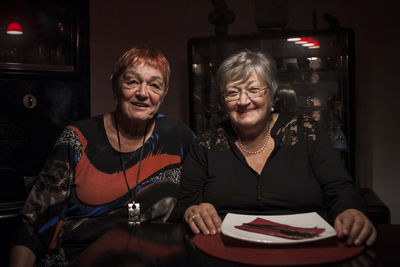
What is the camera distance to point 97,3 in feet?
11.1

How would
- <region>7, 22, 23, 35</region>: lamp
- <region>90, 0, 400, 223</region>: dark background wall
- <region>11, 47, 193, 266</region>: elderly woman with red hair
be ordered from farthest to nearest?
<region>90, 0, 400, 223</region>: dark background wall → <region>7, 22, 23, 35</region>: lamp → <region>11, 47, 193, 266</region>: elderly woman with red hair

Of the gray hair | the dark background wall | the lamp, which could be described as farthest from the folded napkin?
the lamp

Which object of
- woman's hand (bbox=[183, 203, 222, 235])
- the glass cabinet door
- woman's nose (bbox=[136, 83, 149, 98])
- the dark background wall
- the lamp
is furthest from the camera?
the dark background wall

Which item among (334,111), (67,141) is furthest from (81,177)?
(334,111)

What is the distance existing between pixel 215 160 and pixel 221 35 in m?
1.63

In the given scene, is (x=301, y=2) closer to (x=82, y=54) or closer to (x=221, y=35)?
(x=221, y=35)

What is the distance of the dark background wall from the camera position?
3031 mm

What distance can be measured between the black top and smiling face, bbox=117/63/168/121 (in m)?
0.31

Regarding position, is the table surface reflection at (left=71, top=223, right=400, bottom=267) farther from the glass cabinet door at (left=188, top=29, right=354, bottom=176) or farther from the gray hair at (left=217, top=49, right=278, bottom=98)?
the glass cabinet door at (left=188, top=29, right=354, bottom=176)

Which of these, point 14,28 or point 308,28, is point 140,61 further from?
point 308,28

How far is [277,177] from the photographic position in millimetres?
1534

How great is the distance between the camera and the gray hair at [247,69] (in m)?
1.62

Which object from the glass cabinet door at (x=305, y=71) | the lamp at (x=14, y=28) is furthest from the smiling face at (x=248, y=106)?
the lamp at (x=14, y=28)

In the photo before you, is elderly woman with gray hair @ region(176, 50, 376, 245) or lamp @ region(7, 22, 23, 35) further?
lamp @ region(7, 22, 23, 35)
